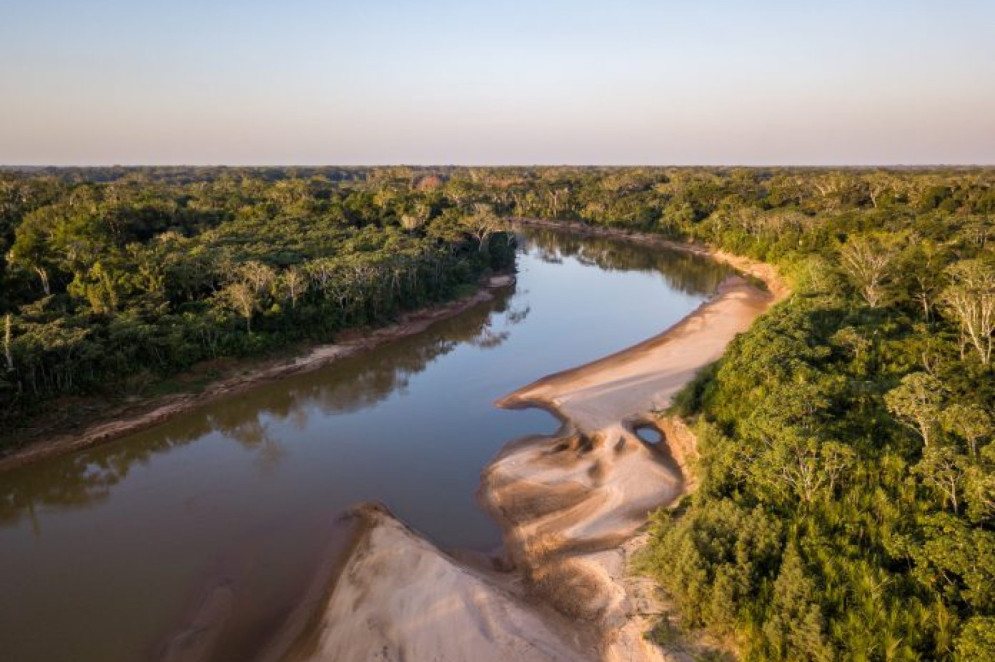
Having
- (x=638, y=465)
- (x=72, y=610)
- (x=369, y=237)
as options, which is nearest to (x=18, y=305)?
(x=72, y=610)

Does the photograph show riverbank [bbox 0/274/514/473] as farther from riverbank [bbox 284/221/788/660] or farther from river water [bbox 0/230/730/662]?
riverbank [bbox 284/221/788/660]

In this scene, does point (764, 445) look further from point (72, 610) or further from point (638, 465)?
point (72, 610)

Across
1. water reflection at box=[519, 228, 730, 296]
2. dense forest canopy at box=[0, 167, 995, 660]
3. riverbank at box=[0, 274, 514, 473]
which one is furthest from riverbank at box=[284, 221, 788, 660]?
water reflection at box=[519, 228, 730, 296]

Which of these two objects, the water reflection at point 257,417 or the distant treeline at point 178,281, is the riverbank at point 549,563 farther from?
the distant treeline at point 178,281

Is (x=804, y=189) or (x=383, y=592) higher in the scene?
(x=804, y=189)

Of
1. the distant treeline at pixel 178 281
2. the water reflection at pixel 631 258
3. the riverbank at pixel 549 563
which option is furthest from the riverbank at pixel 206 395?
the water reflection at pixel 631 258

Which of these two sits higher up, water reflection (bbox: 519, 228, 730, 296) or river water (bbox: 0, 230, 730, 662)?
water reflection (bbox: 519, 228, 730, 296)
